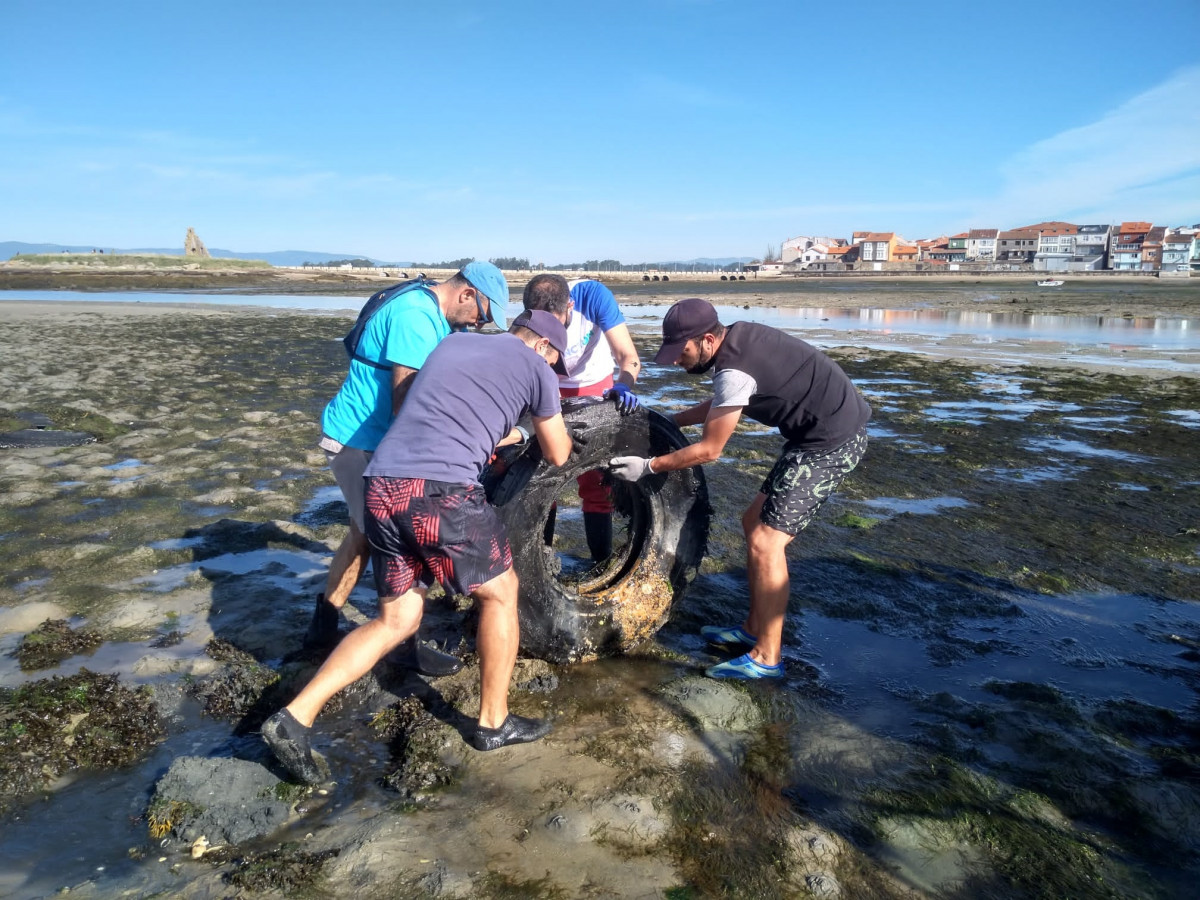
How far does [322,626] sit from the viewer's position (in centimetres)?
425

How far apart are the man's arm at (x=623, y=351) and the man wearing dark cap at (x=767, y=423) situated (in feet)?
3.51

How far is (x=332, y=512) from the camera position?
659cm

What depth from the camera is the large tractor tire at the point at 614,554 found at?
157 inches

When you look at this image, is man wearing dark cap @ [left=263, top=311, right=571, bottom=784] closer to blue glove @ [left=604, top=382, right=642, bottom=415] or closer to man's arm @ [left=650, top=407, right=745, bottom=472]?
blue glove @ [left=604, top=382, right=642, bottom=415]

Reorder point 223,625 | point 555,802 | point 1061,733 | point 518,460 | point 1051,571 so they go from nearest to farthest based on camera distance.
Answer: point 555,802, point 1061,733, point 518,460, point 223,625, point 1051,571

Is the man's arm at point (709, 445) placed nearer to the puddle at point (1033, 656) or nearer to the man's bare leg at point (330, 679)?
the puddle at point (1033, 656)

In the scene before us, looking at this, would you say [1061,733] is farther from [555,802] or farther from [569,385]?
[569,385]

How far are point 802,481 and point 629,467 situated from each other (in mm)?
879

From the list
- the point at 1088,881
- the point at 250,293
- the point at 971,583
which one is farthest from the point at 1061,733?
the point at 250,293

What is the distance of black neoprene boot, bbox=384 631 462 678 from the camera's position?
161 inches

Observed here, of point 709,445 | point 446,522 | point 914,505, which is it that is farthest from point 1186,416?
point 446,522

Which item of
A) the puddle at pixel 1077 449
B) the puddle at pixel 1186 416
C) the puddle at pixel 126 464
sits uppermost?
the puddle at pixel 126 464

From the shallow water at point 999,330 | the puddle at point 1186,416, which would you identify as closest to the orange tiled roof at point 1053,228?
the shallow water at point 999,330

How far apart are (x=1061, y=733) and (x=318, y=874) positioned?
123 inches
